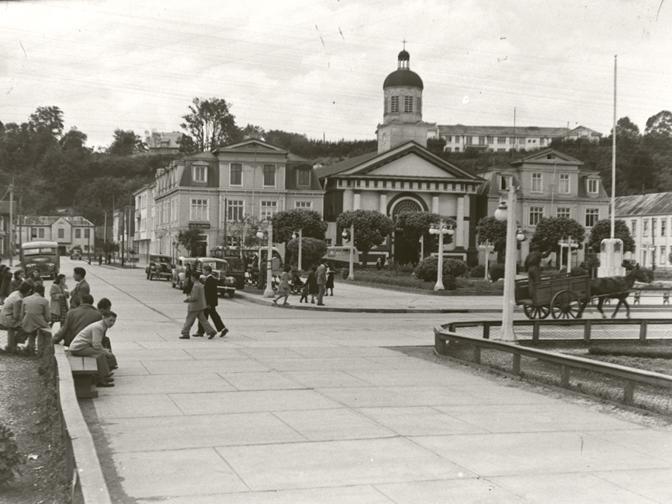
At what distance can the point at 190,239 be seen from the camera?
229ft

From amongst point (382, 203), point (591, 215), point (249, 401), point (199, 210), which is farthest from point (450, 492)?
point (591, 215)

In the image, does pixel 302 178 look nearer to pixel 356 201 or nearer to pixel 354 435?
pixel 356 201

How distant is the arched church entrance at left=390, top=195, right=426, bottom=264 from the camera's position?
76688 mm

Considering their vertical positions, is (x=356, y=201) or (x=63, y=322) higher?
(x=356, y=201)

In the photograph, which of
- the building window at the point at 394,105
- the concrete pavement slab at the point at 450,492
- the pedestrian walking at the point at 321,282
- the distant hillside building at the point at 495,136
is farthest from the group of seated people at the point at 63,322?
the distant hillside building at the point at 495,136

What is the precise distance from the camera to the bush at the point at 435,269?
43531 millimetres

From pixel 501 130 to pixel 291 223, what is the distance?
95.7 m

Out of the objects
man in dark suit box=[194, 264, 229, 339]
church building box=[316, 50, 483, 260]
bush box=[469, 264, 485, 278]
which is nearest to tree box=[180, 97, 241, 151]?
church building box=[316, 50, 483, 260]

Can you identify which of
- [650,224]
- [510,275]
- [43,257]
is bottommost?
[43,257]

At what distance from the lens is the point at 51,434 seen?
9.67 meters

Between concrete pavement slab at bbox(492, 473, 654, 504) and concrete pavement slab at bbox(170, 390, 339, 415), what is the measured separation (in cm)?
380

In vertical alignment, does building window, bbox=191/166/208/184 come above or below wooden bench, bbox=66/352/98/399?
above

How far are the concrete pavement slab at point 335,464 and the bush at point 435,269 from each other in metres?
34.6

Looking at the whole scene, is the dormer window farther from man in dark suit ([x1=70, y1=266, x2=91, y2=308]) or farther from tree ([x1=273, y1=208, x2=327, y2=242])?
man in dark suit ([x1=70, y1=266, x2=91, y2=308])
